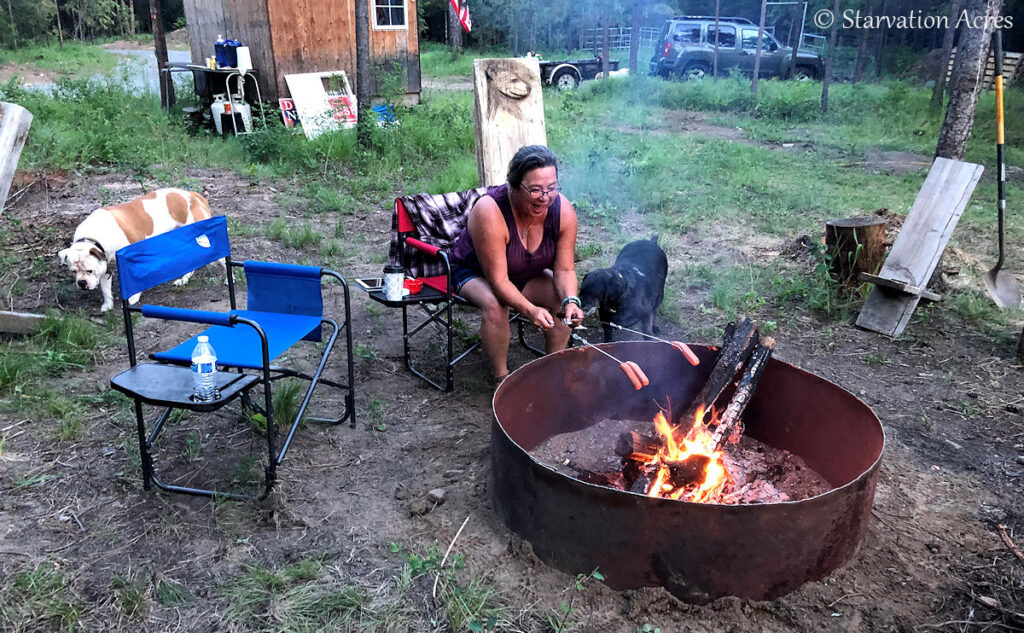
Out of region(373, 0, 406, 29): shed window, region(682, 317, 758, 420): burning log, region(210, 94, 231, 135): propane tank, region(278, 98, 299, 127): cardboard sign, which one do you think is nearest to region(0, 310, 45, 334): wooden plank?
region(682, 317, 758, 420): burning log

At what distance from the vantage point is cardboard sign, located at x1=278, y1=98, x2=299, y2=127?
32.4ft

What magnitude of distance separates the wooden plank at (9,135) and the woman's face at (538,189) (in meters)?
2.93

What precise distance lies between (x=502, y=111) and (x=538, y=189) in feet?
6.85

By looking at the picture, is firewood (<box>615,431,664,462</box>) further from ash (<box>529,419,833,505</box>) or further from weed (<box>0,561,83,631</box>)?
weed (<box>0,561,83,631</box>)

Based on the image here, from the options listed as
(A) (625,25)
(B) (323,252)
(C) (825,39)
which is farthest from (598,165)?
(C) (825,39)

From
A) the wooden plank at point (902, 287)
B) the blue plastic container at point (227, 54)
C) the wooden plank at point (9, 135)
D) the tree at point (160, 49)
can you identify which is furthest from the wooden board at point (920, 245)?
the tree at point (160, 49)

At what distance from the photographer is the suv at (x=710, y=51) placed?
15.9 m

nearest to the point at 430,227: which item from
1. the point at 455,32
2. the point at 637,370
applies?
the point at 637,370

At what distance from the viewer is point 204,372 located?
2.78 m

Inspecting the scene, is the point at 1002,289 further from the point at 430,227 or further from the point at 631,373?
the point at 430,227

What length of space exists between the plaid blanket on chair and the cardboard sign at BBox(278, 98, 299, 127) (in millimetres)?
6380

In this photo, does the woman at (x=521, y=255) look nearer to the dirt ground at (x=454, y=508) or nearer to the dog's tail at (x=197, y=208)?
the dirt ground at (x=454, y=508)

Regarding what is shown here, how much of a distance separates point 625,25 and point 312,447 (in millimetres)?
17500

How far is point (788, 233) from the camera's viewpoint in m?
6.64
